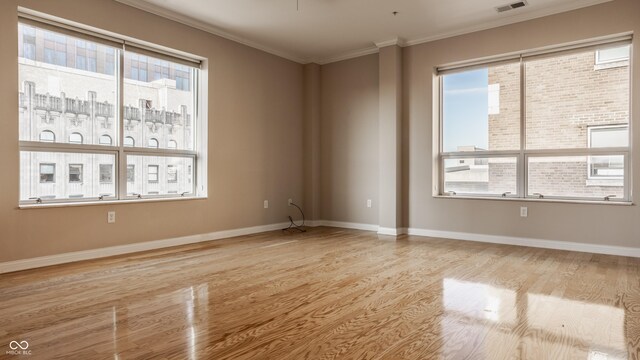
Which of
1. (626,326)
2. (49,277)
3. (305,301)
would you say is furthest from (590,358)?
(49,277)

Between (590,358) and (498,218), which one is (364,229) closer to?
(498,218)

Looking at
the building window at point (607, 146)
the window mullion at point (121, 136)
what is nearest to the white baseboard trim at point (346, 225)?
the building window at point (607, 146)

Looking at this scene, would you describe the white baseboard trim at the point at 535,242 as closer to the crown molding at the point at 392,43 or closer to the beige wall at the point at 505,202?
the beige wall at the point at 505,202

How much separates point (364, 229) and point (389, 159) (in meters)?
1.19

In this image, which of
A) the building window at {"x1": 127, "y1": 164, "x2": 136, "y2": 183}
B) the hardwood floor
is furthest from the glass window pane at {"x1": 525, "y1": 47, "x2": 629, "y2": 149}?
the building window at {"x1": 127, "y1": 164, "x2": 136, "y2": 183}

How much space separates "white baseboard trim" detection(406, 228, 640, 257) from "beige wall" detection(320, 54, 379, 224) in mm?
948

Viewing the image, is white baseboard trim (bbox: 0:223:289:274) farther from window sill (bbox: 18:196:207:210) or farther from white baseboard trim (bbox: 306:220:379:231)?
white baseboard trim (bbox: 306:220:379:231)

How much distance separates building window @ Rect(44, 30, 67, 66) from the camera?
3.76m

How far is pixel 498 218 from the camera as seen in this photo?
4883 mm

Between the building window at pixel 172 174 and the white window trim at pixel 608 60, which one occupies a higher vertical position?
the white window trim at pixel 608 60

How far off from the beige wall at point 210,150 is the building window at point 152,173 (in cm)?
31

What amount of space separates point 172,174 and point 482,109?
405cm

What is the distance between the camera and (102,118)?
4.14m

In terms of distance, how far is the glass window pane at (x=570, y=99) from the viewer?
4.28 meters
